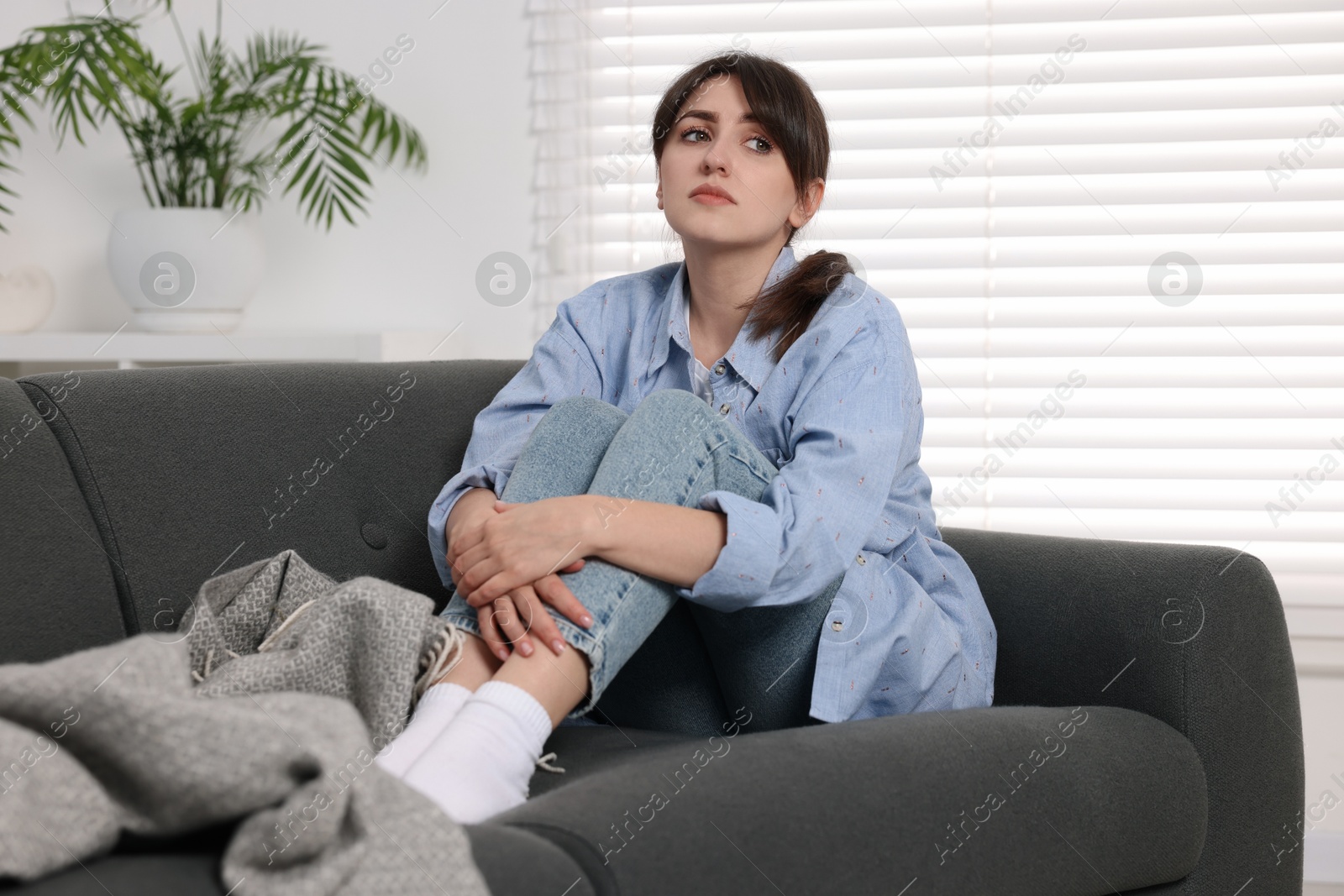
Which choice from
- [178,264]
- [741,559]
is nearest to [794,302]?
[741,559]

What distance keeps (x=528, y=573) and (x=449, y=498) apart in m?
0.27

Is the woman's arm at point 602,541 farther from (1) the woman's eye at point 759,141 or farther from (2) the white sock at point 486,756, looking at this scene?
(1) the woman's eye at point 759,141

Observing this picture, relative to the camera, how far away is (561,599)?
100cm

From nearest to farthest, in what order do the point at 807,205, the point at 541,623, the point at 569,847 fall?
1. the point at 569,847
2. the point at 541,623
3. the point at 807,205

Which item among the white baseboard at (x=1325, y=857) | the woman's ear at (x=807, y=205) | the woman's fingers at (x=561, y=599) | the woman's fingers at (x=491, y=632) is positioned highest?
the woman's ear at (x=807, y=205)

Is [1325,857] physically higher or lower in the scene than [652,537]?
lower

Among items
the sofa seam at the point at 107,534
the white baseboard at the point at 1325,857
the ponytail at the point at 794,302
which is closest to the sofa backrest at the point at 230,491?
the sofa seam at the point at 107,534

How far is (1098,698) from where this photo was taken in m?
1.18

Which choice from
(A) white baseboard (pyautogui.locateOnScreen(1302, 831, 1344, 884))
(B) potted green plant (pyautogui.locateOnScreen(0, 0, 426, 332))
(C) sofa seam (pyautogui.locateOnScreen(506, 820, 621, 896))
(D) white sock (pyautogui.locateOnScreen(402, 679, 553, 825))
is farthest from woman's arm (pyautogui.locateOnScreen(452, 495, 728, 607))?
(A) white baseboard (pyautogui.locateOnScreen(1302, 831, 1344, 884))

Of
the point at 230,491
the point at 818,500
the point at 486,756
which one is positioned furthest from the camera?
the point at 230,491

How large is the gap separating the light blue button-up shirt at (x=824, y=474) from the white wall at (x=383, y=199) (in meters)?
0.87

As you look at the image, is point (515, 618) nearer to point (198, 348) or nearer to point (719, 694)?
point (719, 694)

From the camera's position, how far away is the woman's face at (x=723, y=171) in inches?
52.8

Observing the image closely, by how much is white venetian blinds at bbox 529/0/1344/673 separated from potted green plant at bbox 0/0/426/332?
479mm
